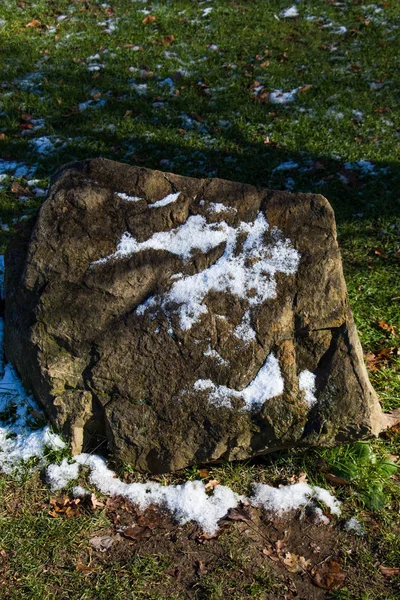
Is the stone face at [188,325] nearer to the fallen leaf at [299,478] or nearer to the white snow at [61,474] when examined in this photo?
the white snow at [61,474]

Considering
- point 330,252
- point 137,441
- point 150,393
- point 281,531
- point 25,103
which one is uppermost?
point 25,103

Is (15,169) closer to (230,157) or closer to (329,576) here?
(230,157)

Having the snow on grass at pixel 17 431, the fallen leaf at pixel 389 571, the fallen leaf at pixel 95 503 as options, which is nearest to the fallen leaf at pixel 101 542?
the fallen leaf at pixel 95 503

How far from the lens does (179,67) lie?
801 centimetres

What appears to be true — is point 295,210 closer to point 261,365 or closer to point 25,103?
point 261,365

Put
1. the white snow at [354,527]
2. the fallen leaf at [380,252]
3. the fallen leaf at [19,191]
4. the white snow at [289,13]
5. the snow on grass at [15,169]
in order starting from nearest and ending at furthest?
the white snow at [354,527] < the fallen leaf at [380,252] < the fallen leaf at [19,191] < the snow on grass at [15,169] < the white snow at [289,13]

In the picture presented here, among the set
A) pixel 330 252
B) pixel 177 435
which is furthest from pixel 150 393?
pixel 330 252

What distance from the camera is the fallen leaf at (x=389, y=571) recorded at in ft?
9.55

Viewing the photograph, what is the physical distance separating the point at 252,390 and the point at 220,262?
789 mm

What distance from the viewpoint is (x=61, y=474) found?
328cm

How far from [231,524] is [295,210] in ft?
6.06

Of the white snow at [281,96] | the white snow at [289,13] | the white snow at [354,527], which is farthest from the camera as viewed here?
the white snow at [289,13]

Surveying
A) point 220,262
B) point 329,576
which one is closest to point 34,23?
point 220,262

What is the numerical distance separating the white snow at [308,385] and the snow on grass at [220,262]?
1.61 feet
